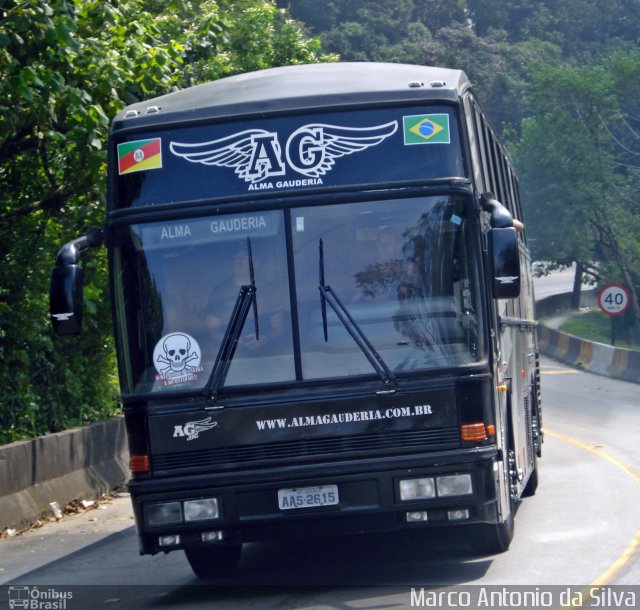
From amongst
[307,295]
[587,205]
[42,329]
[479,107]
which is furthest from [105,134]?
[587,205]

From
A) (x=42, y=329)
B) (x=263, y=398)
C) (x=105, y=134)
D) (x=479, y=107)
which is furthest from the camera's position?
(x=42, y=329)

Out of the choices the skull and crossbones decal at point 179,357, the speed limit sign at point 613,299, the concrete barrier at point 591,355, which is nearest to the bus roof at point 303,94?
the skull and crossbones decal at point 179,357

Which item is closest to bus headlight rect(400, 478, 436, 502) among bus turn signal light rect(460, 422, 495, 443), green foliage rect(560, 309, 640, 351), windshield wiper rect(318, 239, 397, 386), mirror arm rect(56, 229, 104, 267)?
bus turn signal light rect(460, 422, 495, 443)

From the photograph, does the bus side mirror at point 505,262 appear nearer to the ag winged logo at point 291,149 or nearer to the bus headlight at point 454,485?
the ag winged logo at point 291,149

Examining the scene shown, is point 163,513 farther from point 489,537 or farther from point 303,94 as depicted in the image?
point 303,94

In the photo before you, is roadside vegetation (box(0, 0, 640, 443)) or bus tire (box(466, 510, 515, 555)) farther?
roadside vegetation (box(0, 0, 640, 443))

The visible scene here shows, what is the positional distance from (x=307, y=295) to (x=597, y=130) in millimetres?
35360

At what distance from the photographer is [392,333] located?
7891mm

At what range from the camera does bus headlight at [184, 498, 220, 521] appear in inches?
311

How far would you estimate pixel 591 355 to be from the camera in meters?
30.9

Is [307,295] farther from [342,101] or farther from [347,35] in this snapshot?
[347,35]

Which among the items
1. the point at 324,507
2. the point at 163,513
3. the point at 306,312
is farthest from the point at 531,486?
the point at 163,513

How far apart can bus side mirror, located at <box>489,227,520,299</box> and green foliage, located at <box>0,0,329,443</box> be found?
4762 mm

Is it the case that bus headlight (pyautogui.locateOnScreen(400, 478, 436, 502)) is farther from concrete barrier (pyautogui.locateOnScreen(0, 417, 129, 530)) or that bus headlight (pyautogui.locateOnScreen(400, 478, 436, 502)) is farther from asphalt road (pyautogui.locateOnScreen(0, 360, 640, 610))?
concrete barrier (pyautogui.locateOnScreen(0, 417, 129, 530))
